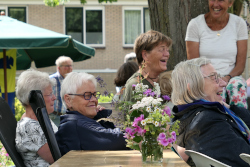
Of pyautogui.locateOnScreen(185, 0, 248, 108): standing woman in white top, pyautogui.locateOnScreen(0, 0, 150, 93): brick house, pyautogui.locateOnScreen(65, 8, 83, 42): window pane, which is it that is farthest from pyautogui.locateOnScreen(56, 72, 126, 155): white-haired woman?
pyautogui.locateOnScreen(65, 8, 83, 42): window pane

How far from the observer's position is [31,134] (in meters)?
3.69

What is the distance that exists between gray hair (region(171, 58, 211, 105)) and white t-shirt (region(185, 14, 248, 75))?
1.43m

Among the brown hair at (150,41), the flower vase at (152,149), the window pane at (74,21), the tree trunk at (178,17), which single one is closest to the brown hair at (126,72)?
the tree trunk at (178,17)

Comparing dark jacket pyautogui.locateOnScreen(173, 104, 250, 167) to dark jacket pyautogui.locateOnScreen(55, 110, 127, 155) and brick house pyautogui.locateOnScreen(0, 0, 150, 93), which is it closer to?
dark jacket pyautogui.locateOnScreen(55, 110, 127, 155)

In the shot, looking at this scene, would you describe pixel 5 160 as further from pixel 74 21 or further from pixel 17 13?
pixel 17 13

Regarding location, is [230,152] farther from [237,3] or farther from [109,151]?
[237,3]

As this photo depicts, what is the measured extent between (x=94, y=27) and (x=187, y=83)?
20.7m

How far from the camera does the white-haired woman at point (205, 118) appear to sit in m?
3.23

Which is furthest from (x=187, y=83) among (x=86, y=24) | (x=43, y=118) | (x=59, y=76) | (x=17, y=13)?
(x=17, y=13)

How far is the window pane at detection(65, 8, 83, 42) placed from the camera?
23859 millimetres

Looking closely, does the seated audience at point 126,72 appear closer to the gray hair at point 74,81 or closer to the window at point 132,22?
the gray hair at point 74,81

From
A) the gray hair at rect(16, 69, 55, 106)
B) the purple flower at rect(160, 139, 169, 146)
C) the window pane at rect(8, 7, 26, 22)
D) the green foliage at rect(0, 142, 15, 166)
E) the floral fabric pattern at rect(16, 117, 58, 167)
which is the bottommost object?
the green foliage at rect(0, 142, 15, 166)

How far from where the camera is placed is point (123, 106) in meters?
2.98

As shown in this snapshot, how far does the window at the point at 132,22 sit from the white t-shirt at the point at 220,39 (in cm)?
1874
